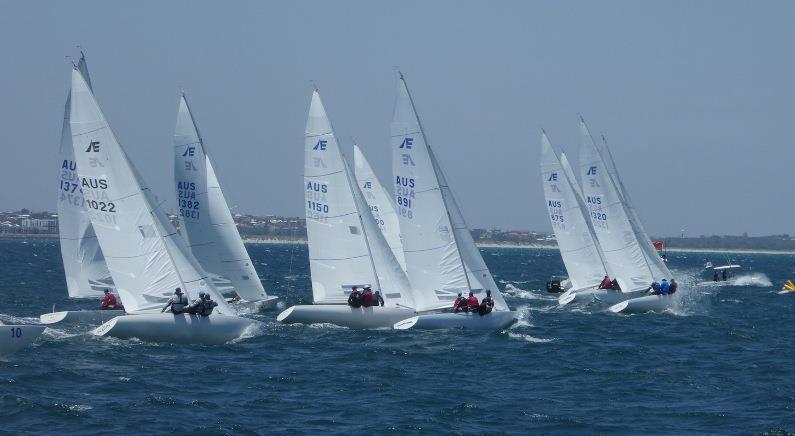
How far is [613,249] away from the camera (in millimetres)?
47031

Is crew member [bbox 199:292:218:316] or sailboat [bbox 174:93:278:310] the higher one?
sailboat [bbox 174:93:278:310]

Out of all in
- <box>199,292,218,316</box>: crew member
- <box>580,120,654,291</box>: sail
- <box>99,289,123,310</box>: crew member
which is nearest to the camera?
<box>199,292,218,316</box>: crew member

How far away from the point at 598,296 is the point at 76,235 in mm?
21660

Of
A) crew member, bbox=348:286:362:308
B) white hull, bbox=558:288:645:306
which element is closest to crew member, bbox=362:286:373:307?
crew member, bbox=348:286:362:308

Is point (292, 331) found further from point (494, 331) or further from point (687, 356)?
point (687, 356)

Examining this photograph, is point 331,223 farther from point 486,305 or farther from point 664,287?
point 664,287

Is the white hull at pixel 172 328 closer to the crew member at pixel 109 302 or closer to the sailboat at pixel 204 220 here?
the crew member at pixel 109 302

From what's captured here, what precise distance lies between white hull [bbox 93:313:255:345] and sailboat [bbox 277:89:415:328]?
19.0ft

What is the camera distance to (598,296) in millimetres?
46844

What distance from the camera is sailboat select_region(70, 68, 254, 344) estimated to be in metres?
28.6

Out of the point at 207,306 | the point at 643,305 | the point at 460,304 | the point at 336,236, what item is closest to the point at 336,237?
the point at 336,236

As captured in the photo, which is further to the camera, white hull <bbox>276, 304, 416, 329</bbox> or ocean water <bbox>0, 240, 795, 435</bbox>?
white hull <bbox>276, 304, 416, 329</bbox>

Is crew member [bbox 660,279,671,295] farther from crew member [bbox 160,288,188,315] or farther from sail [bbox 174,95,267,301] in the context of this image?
crew member [bbox 160,288,188,315]

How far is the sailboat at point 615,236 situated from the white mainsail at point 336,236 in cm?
1418
